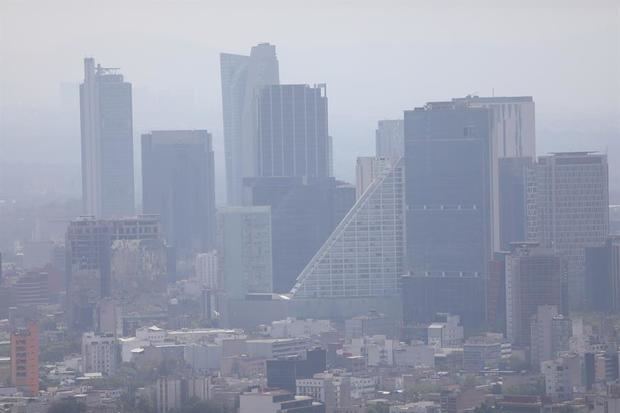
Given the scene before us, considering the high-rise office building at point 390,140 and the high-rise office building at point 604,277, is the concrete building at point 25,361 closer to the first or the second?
the high-rise office building at point 604,277

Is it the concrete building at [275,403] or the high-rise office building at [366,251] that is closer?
the concrete building at [275,403]

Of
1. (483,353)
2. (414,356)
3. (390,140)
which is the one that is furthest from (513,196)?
(483,353)

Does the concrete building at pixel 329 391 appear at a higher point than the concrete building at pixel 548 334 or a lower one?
lower

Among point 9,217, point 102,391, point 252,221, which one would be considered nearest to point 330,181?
point 252,221

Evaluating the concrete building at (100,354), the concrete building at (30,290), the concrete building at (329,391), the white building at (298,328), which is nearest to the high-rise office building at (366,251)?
the white building at (298,328)

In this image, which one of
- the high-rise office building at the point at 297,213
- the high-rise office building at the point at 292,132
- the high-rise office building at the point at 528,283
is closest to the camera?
the high-rise office building at the point at 528,283

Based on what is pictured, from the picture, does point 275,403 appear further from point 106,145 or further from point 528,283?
point 106,145
